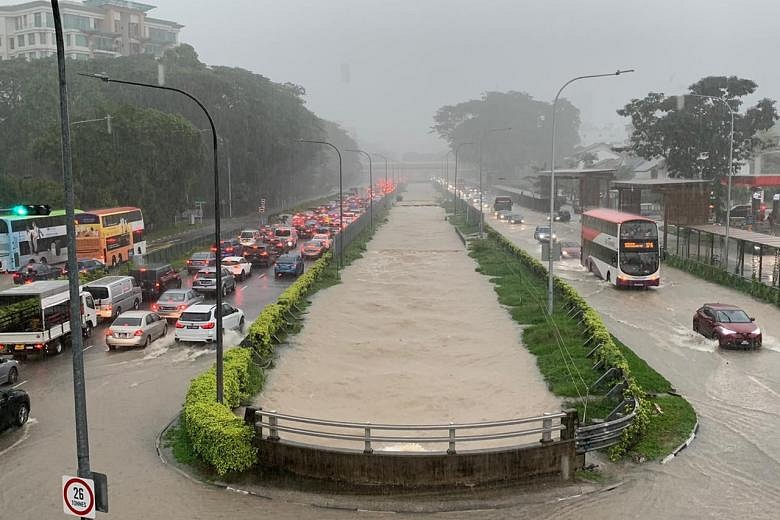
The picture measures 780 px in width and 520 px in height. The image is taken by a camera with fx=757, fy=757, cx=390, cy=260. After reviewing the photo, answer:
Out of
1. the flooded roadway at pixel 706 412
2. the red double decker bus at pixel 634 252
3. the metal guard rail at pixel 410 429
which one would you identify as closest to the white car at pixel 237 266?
the flooded roadway at pixel 706 412

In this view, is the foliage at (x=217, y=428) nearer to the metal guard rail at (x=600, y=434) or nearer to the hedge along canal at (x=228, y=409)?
the hedge along canal at (x=228, y=409)

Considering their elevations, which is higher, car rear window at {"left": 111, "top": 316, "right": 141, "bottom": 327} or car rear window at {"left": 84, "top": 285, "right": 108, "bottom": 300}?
car rear window at {"left": 84, "top": 285, "right": 108, "bottom": 300}

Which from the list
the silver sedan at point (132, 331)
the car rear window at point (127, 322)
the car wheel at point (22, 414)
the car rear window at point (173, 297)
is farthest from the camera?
the car rear window at point (173, 297)

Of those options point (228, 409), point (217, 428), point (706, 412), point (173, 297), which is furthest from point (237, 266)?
point (706, 412)

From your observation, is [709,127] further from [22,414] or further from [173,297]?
[22,414]

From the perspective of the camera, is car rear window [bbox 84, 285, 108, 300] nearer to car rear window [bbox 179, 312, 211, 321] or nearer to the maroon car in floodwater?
car rear window [bbox 179, 312, 211, 321]

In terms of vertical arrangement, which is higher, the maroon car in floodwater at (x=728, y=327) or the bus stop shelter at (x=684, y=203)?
the bus stop shelter at (x=684, y=203)

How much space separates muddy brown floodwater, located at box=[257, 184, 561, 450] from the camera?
63.8 ft

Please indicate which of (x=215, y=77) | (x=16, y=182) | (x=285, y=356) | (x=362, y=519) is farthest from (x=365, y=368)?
(x=215, y=77)

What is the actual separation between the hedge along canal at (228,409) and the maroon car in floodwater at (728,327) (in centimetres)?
1502

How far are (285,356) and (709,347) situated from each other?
14450 mm

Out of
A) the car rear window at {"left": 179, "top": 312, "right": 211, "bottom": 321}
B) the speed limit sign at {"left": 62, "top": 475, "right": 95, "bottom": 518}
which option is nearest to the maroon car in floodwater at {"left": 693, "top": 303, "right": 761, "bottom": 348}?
the car rear window at {"left": 179, "top": 312, "right": 211, "bottom": 321}

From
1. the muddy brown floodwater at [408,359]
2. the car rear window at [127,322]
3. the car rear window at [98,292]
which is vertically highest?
the car rear window at [98,292]

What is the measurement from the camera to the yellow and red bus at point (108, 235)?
45781 mm
